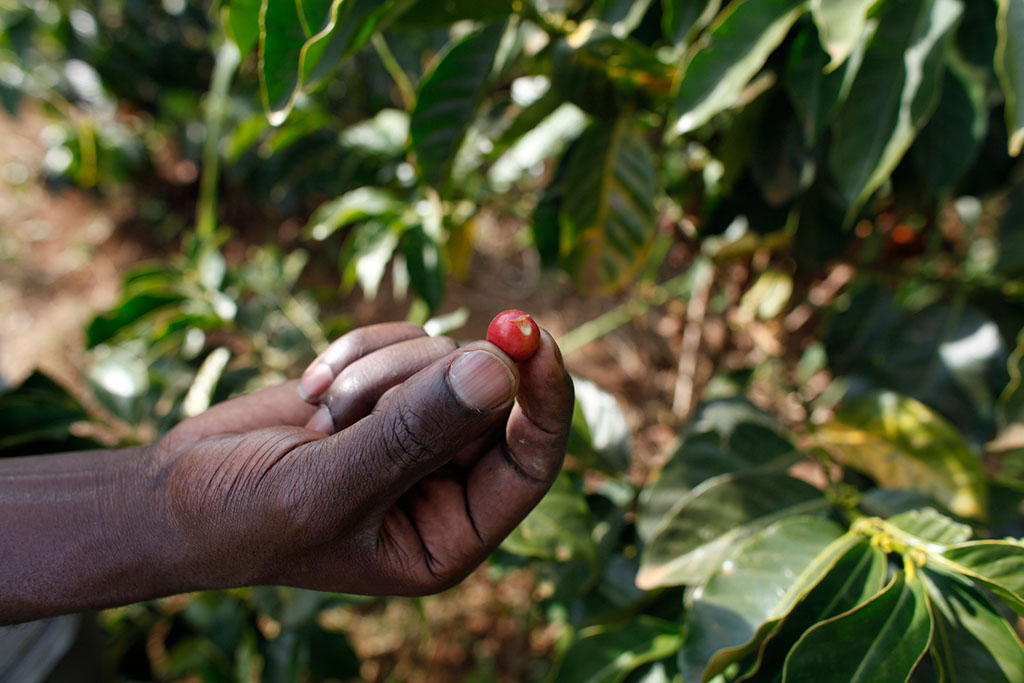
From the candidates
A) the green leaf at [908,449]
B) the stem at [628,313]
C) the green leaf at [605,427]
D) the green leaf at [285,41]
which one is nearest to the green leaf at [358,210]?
the green leaf at [285,41]

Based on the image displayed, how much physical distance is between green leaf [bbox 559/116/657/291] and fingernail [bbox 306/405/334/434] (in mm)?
467

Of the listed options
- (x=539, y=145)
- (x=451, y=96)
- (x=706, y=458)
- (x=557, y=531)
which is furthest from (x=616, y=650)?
(x=539, y=145)

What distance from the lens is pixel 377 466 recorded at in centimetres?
50

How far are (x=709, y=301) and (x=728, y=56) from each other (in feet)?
2.83

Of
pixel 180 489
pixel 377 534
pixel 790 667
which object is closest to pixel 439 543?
pixel 377 534

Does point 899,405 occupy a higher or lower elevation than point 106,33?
lower

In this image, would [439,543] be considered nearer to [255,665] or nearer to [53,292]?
[255,665]

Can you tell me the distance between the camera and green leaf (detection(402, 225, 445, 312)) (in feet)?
3.55

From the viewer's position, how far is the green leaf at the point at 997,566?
0.59m

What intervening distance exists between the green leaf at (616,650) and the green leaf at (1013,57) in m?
0.66

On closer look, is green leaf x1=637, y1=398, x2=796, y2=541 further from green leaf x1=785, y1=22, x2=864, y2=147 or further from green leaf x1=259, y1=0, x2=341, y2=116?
green leaf x1=259, y1=0, x2=341, y2=116

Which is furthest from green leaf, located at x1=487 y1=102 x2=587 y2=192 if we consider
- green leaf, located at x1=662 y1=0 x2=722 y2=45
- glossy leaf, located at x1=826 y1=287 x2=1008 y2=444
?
glossy leaf, located at x1=826 y1=287 x2=1008 y2=444

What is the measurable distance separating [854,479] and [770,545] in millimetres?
395

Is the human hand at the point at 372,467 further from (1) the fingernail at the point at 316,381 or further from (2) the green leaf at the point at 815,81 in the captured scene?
(2) the green leaf at the point at 815,81
